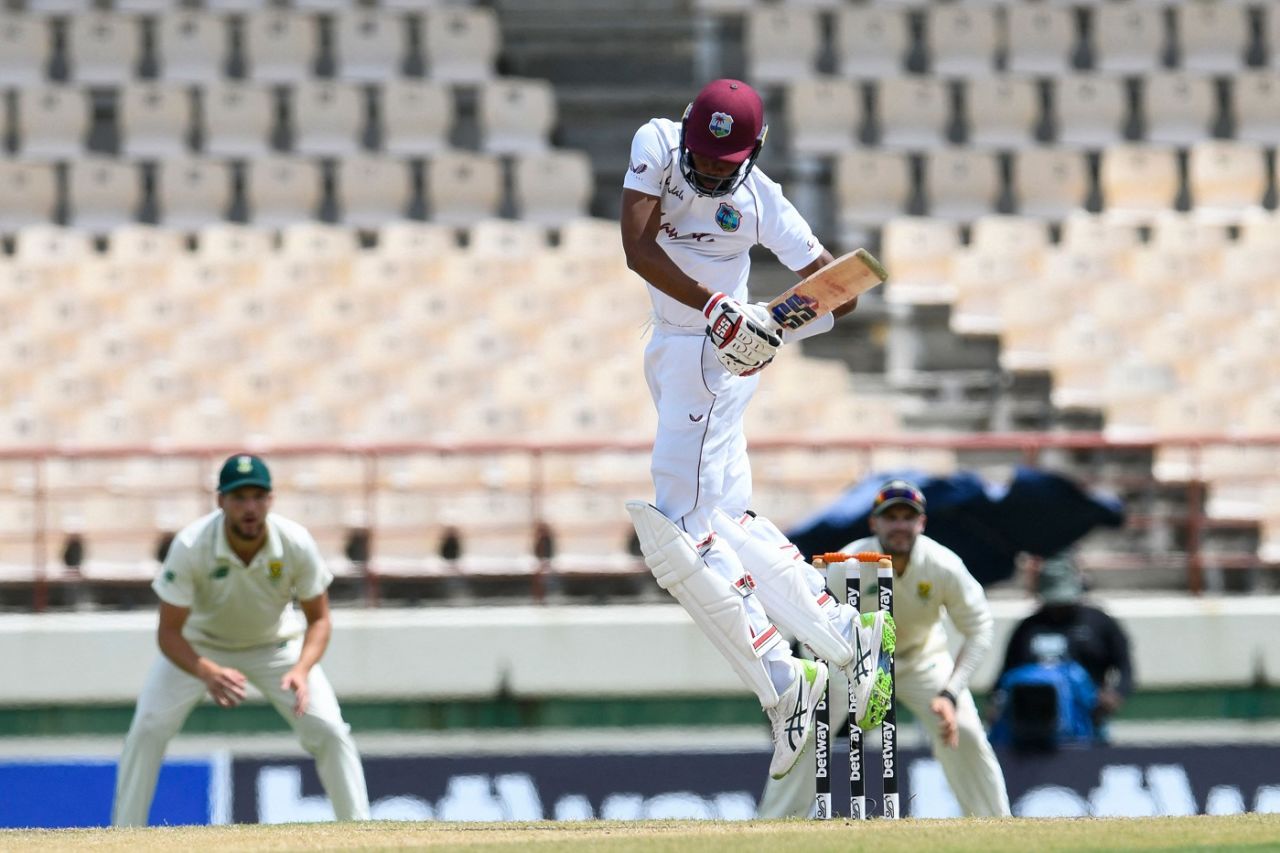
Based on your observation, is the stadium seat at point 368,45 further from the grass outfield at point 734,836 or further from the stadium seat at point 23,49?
the grass outfield at point 734,836

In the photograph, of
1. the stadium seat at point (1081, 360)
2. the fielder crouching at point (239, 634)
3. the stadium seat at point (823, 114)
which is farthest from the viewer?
the stadium seat at point (823, 114)

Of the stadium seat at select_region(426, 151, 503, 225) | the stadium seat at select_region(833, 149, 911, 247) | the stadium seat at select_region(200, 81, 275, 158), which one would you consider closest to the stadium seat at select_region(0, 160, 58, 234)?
the stadium seat at select_region(200, 81, 275, 158)

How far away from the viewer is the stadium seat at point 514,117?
16.1m

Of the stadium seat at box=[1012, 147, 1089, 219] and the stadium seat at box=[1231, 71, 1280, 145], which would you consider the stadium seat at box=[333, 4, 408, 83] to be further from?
the stadium seat at box=[1231, 71, 1280, 145]

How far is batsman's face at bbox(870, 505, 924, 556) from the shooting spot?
8688mm

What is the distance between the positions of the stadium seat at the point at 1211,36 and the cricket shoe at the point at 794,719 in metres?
11.8

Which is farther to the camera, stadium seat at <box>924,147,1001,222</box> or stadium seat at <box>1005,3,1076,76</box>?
stadium seat at <box>1005,3,1076,76</box>

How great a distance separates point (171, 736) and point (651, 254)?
351cm

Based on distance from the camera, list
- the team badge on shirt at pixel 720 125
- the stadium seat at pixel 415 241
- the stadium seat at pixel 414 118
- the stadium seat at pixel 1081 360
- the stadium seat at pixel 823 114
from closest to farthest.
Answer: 1. the team badge on shirt at pixel 720 125
2. the stadium seat at pixel 1081 360
3. the stadium seat at pixel 415 241
4. the stadium seat at pixel 823 114
5. the stadium seat at pixel 414 118

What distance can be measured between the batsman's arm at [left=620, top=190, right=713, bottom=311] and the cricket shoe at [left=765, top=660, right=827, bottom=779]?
1.21m

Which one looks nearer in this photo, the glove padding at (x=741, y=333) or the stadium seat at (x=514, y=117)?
the glove padding at (x=741, y=333)

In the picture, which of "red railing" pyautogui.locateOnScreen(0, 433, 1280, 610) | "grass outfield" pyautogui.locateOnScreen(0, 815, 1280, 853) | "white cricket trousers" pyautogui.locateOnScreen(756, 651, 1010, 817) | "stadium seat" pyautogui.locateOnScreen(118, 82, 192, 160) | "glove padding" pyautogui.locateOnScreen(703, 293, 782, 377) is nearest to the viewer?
"grass outfield" pyautogui.locateOnScreen(0, 815, 1280, 853)

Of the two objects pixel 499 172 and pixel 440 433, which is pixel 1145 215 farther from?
pixel 440 433

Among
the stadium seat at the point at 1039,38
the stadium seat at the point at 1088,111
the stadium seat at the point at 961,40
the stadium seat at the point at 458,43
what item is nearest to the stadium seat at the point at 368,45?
the stadium seat at the point at 458,43
